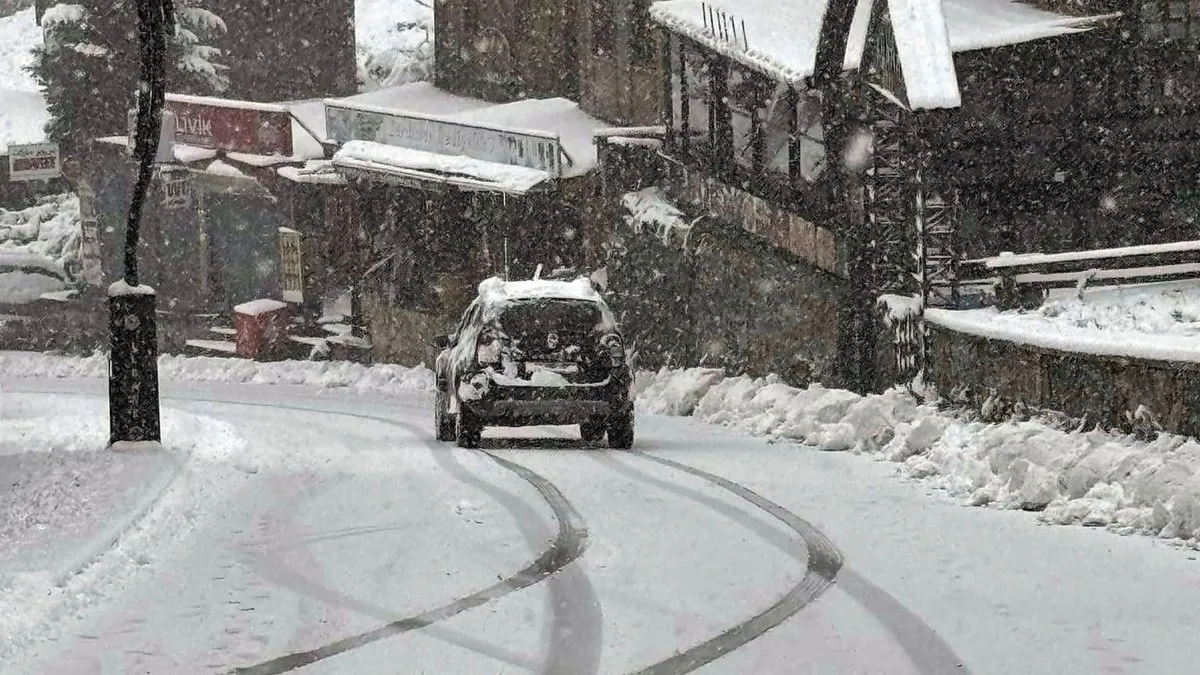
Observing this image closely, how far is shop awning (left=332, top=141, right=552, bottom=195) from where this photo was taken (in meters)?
30.9

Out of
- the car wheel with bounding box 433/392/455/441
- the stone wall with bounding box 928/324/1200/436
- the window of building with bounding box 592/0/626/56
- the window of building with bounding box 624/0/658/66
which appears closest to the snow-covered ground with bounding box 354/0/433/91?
the window of building with bounding box 592/0/626/56

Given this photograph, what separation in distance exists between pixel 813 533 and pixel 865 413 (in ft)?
18.2

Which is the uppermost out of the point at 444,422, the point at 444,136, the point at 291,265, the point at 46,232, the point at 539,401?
the point at 444,136

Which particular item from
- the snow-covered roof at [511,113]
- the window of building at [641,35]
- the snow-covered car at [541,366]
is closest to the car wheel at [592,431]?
the snow-covered car at [541,366]

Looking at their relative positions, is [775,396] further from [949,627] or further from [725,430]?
[949,627]

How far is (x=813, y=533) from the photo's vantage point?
1118cm

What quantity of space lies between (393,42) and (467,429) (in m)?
50.8

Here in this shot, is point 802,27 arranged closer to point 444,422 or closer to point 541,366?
point 444,422

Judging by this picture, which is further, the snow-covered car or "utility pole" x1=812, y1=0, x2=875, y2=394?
"utility pole" x1=812, y1=0, x2=875, y2=394

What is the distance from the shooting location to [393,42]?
217 feet

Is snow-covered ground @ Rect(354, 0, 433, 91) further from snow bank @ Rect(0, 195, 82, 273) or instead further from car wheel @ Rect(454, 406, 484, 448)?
car wheel @ Rect(454, 406, 484, 448)

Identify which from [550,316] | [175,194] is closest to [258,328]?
[175,194]

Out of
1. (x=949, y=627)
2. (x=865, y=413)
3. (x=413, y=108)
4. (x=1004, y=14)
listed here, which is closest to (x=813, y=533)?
(x=949, y=627)

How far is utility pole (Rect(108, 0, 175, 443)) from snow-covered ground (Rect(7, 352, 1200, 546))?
6047mm
